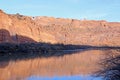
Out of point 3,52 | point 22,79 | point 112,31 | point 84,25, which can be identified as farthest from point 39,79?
point 84,25

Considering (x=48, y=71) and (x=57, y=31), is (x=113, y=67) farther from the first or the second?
(x=57, y=31)

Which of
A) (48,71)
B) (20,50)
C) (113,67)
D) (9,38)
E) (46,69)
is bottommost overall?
(20,50)

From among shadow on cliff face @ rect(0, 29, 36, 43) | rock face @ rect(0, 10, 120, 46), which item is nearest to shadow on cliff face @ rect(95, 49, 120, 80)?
shadow on cliff face @ rect(0, 29, 36, 43)

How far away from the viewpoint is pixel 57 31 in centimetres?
13362

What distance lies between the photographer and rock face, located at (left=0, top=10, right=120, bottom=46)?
86.1 m

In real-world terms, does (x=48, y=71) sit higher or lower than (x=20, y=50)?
higher

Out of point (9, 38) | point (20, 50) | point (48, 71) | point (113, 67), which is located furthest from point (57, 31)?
point (113, 67)

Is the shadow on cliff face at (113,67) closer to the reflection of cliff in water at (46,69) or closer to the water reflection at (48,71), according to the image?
the water reflection at (48,71)

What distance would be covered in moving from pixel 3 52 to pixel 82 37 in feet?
292

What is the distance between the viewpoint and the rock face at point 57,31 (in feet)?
283

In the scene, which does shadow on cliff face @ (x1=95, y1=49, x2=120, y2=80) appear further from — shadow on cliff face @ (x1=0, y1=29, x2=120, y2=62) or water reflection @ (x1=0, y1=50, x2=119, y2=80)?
shadow on cliff face @ (x1=0, y1=29, x2=120, y2=62)

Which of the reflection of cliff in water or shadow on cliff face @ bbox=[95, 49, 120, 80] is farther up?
shadow on cliff face @ bbox=[95, 49, 120, 80]

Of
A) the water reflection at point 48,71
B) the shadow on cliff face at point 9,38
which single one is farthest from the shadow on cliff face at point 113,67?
the shadow on cliff face at point 9,38

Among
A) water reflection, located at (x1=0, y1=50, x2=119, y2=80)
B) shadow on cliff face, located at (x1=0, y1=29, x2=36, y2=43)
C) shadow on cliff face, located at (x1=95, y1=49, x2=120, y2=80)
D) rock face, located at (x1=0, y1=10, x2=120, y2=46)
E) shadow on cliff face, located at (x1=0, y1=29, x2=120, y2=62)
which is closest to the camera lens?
shadow on cliff face, located at (x1=95, y1=49, x2=120, y2=80)
